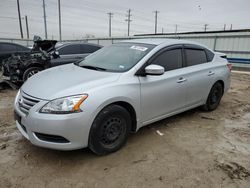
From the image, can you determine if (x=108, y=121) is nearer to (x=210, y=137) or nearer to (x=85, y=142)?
(x=85, y=142)

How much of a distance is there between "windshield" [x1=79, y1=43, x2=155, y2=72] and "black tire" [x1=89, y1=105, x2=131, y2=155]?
67cm

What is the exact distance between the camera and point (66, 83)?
2.64 metres

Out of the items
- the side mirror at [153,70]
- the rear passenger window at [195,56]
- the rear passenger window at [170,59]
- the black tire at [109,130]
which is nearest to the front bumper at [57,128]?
the black tire at [109,130]

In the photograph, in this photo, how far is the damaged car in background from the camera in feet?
20.7

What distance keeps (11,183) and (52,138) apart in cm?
63

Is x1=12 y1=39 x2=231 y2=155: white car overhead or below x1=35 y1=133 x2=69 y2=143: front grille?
overhead

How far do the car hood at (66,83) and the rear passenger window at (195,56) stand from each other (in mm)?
1671

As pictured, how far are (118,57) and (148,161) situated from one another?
1.69m

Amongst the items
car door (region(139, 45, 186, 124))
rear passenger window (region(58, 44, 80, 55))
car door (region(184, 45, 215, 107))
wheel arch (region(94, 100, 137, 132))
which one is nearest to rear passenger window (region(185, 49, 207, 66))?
car door (region(184, 45, 215, 107))

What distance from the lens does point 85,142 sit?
249cm

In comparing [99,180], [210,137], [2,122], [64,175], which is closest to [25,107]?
[64,175]

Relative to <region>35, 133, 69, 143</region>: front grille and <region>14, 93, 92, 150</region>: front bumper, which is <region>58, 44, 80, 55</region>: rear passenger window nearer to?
<region>14, 93, 92, 150</region>: front bumper

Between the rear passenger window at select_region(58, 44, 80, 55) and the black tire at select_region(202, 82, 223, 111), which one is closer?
the black tire at select_region(202, 82, 223, 111)

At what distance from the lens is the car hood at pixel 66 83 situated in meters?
2.45
